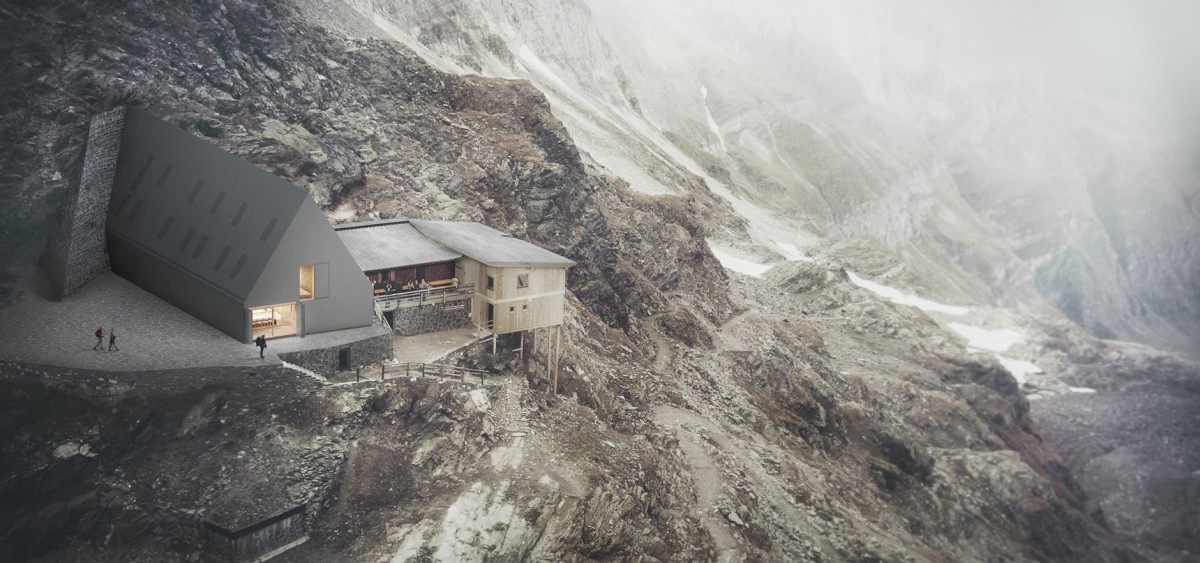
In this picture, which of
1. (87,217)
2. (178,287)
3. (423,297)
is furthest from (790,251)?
(87,217)

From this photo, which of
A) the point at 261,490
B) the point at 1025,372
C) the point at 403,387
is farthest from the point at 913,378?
the point at 261,490

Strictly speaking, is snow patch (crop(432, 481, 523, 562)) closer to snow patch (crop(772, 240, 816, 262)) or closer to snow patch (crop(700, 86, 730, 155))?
snow patch (crop(772, 240, 816, 262))

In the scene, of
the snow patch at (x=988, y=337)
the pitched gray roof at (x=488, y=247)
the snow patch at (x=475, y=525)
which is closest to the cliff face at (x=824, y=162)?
the snow patch at (x=988, y=337)

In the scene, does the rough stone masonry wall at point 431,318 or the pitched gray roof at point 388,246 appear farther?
the rough stone masonry wall at point 431,318

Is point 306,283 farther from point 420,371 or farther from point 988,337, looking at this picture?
point 988,337

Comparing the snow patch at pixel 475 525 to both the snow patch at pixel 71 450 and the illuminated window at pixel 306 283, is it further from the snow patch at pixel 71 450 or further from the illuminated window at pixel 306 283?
the snow patch at pixel 71 450
